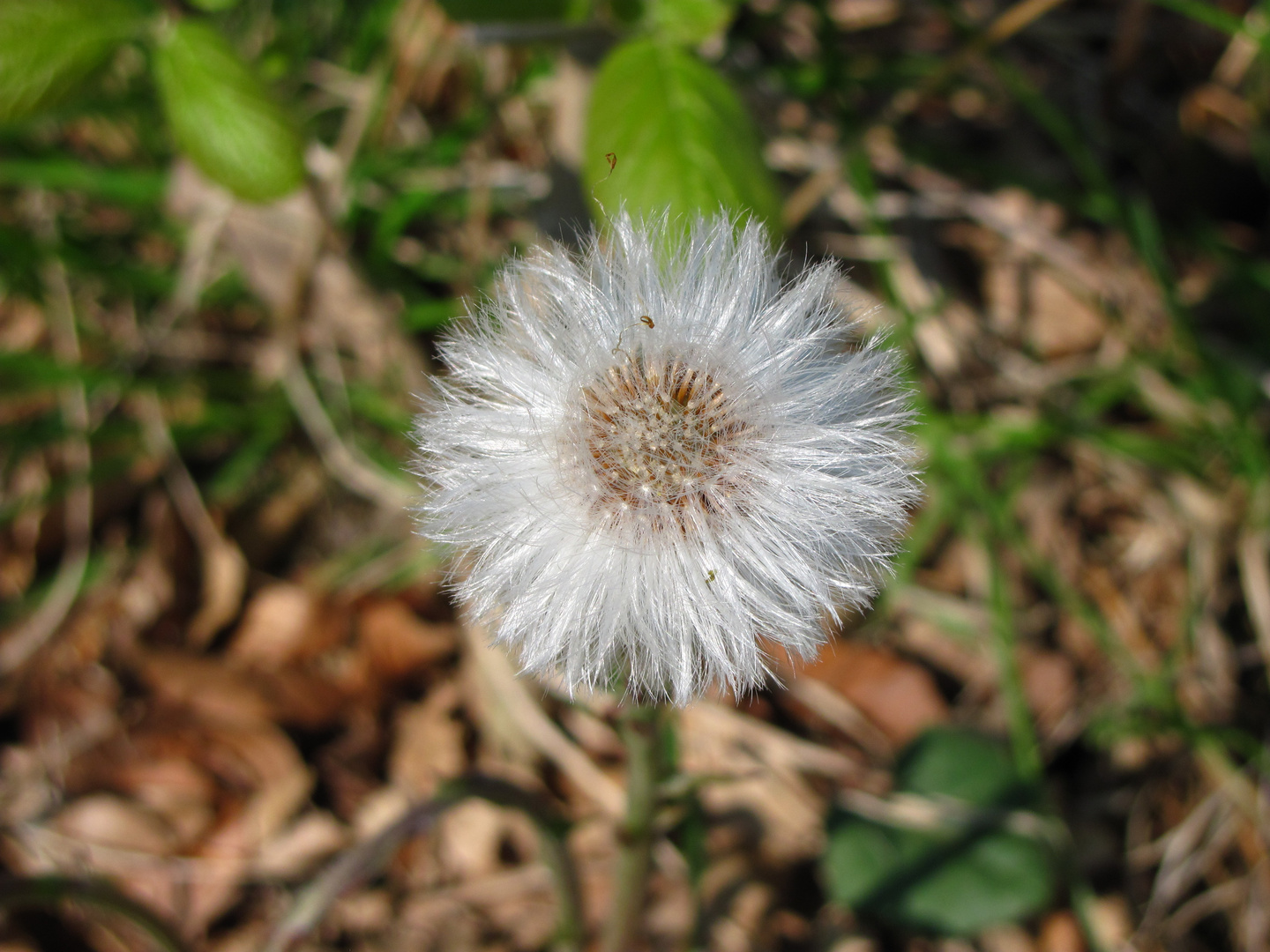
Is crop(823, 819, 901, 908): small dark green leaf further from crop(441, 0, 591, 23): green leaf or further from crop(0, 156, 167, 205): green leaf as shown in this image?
crop(0, 156, 167, 205): green leaf

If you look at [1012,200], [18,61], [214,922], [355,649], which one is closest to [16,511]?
[355,649]

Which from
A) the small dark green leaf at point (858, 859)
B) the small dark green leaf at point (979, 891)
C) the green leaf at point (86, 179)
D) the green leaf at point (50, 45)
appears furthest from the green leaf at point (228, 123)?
the small dark green leaf at point (979, 891)

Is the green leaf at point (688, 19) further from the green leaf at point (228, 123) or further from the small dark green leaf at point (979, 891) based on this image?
the small dark green leaf at point (979, 891)

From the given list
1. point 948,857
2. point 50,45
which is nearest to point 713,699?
point 948,857

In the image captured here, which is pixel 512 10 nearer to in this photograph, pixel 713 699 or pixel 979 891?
pixel 713 699

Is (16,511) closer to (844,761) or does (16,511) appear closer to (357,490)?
(357,490)

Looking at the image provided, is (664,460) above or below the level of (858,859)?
above

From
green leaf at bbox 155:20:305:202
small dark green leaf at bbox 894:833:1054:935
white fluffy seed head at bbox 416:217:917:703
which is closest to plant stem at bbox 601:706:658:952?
white fluffy seed head at bbox 416:217:917:703
